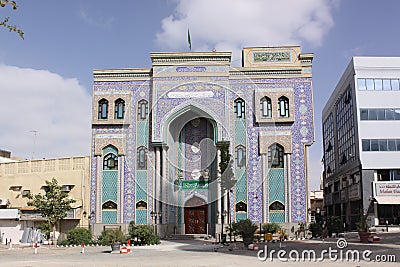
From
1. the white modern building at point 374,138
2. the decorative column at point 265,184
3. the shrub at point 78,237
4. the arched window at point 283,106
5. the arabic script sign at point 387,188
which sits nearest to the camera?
the shrub at point 78,237

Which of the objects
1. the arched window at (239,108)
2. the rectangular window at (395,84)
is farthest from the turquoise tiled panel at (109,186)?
the rectangular window at (395,84)

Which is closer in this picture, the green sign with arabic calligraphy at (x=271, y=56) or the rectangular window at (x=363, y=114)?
the green sign with arabic calligraphy at (x=271, y=56)

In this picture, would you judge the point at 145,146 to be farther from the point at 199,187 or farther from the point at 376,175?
the point at 376,175

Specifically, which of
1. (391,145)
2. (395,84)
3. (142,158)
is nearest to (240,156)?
(142,158)

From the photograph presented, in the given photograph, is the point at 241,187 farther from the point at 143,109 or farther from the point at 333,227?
the point at 143,109

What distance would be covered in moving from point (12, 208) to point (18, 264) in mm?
17486

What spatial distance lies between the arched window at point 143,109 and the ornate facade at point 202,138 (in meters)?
0.07

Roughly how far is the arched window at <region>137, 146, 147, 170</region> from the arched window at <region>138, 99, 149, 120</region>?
212cm

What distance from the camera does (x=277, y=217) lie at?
31000 mm

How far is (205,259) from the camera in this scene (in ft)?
57.3

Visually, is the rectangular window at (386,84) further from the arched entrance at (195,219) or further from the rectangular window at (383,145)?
the arched entrance at (195,219)

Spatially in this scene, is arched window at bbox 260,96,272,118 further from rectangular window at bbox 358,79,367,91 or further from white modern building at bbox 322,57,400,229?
rectangular window at bbox 358,79,367,91

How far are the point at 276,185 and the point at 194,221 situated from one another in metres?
6.36

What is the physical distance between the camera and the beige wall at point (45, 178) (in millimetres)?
32594
